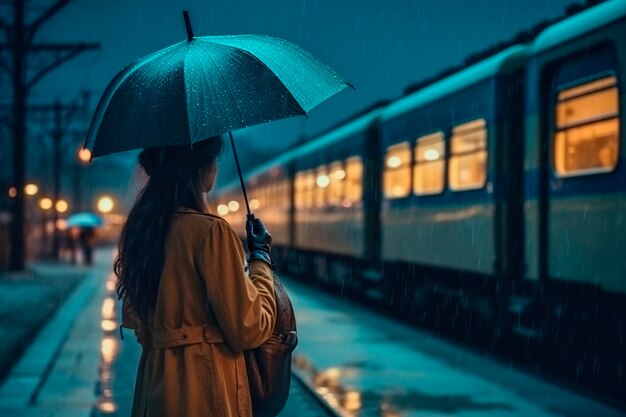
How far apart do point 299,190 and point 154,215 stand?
2309cm

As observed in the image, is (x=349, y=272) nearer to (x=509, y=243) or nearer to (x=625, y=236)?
(x=509, y=243)

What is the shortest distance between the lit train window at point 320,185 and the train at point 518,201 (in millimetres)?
3717

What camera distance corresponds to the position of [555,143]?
9.98 m

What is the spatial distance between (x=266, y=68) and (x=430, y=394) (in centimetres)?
547

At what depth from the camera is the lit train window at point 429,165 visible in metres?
13.7

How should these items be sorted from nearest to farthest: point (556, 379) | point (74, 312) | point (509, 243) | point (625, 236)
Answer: point (625, 236), point (556, 379), point (509, 243), point (74, 312)

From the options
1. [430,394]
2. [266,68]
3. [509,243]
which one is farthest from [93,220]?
[266,68]

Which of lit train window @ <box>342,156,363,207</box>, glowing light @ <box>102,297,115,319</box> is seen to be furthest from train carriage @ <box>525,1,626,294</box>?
lit train window @ <box>342,156,363,207</box>

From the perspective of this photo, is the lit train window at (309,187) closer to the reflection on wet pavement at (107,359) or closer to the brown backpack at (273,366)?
the reflection on wet pavement at (107,359)

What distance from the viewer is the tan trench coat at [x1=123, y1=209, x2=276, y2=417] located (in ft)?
9.93

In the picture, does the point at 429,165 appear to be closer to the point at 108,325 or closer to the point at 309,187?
the point at 108,325

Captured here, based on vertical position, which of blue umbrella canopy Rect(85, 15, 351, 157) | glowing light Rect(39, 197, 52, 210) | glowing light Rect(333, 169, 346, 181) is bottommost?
blue umbrella canopy Rect(85, 15, 351, 157)

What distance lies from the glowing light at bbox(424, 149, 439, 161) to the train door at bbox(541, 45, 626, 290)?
3.72 m

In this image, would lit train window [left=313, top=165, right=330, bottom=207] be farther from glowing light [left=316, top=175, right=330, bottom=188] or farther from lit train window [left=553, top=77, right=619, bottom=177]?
lit train window [left=553, top=77, right=619, bottom=177]
